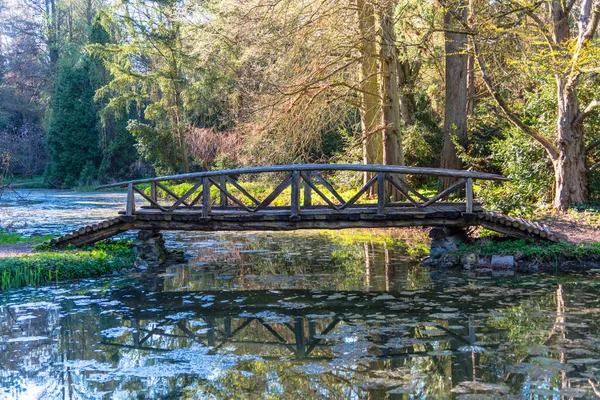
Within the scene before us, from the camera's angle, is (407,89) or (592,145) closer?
(592,145)

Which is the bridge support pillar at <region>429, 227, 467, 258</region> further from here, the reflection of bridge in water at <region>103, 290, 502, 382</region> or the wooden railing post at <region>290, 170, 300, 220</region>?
the reflection of bridge in water at <region>103, 290, 502, 382</region>

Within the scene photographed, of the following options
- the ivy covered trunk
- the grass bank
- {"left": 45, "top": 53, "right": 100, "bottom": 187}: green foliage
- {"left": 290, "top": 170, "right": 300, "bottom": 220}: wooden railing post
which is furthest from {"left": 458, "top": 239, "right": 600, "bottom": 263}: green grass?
{"left": 45, "top": 53, "right": 100, "bottom": 187}: green foliage

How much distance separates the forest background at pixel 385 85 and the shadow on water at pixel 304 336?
4.76 metres

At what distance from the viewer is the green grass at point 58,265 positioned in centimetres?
1141

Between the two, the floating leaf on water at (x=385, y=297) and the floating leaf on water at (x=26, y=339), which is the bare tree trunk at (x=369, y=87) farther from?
the floating leaf on water at (x=26, y=339)

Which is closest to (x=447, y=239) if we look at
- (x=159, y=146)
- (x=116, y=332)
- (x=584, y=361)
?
(x=584, y=361)

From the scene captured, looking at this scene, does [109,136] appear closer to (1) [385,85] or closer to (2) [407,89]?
(2) [407,89]

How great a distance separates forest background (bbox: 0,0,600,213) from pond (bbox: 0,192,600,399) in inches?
181

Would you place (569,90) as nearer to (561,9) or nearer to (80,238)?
(561,9)

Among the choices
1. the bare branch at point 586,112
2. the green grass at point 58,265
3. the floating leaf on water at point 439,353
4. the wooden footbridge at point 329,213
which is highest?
the bare branch at point 586,112

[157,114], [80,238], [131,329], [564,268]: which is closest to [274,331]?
[131,329]

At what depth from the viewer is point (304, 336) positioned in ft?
26.5

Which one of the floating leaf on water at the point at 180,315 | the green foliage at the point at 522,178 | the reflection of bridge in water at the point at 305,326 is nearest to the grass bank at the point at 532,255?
the green foliage at the point at 522,178

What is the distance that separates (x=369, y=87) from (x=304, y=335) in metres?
12.8
